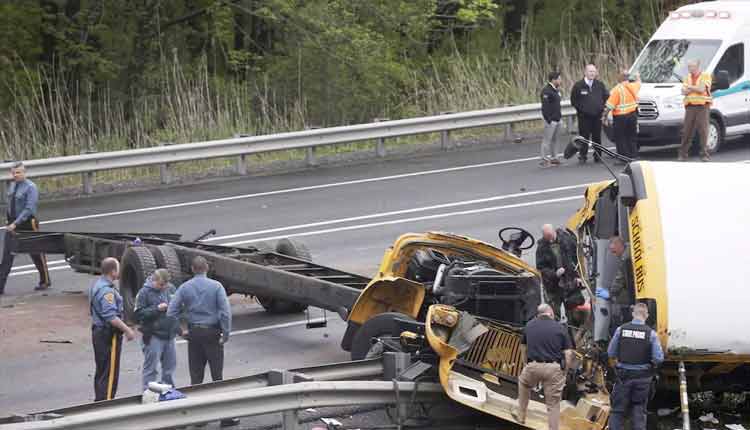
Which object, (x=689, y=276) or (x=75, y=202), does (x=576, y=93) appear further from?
(x=689, y=276)

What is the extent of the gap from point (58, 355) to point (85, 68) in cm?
2008

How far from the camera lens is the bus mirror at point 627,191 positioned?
11.9 meters

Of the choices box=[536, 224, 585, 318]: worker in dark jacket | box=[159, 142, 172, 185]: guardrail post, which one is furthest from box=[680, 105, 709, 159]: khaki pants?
box=[536, 224, 585, 318]: worker in dark jacket

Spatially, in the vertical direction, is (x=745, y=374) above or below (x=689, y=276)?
below

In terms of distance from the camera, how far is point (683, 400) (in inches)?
438

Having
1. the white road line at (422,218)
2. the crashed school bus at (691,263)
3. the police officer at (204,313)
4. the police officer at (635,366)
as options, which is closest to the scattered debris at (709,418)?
the crashed school bus at (691,263)

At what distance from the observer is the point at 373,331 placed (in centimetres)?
1292

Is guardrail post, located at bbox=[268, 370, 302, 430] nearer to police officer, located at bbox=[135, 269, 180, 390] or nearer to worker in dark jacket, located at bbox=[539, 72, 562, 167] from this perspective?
police officer, located at bbox=[135, 269, 180, 390]

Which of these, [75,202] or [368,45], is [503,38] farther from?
[75,202]

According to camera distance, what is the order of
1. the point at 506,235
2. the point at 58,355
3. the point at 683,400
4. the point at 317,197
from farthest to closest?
the point at 317,197, the point at 506,235, the point at 58,355, the point at 683,400

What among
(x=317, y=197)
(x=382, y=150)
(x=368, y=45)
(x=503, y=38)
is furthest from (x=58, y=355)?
(x=503, y=38)

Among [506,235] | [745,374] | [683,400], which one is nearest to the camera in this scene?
[683,400]

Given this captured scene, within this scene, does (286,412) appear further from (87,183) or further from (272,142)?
(272,142)

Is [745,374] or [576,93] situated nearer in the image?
[745,374]
